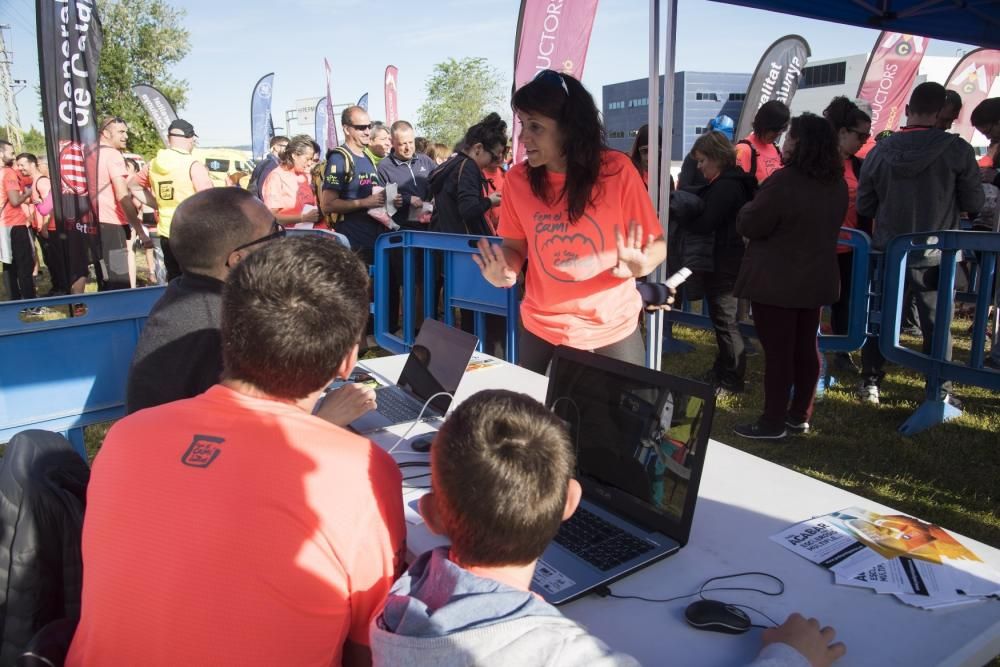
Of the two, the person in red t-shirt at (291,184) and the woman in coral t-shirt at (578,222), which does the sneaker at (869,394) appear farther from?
the person in red t-shirt at (291,184)

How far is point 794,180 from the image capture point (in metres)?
3.46

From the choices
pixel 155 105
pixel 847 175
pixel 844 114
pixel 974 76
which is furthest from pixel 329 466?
pixel 974 76

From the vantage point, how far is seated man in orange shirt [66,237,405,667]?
100cm

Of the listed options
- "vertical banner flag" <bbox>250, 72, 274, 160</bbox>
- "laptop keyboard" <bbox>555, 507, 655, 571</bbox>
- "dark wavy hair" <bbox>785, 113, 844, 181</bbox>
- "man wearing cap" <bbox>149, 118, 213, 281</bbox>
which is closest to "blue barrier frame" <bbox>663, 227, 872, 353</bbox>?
"dark wavy hair" <bbox>785, 113, 844, 181</bbox>

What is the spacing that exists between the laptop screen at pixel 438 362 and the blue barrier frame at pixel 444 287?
161cm

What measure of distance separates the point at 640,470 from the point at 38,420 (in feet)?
8.04

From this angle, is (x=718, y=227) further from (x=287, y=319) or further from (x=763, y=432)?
(x=287, y=319)

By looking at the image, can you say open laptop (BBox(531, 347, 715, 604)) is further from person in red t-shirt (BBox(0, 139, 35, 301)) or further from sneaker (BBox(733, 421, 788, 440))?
person in red t-shirt (BBox(0, 139, 35, 301))

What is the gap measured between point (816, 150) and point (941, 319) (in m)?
1.52

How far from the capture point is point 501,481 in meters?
0.99

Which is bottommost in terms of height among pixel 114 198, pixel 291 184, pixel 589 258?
pixel 589 258

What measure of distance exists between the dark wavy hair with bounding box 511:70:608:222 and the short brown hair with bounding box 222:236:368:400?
127 cm

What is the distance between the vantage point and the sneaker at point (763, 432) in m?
4.02

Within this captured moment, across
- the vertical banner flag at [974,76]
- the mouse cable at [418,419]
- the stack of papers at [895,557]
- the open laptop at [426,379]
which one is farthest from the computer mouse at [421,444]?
the vertical banner flag at [974,76]
